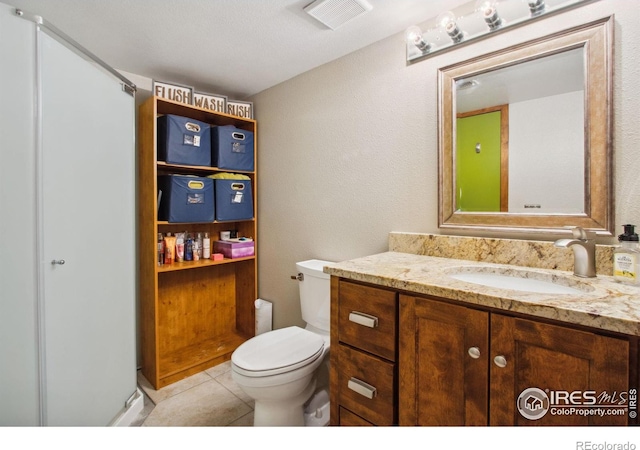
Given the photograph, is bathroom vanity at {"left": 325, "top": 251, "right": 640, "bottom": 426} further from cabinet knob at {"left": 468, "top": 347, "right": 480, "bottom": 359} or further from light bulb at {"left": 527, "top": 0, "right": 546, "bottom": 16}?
light bulb at {"left": 527, "top": 0, "right": 546, "bottom": 16}

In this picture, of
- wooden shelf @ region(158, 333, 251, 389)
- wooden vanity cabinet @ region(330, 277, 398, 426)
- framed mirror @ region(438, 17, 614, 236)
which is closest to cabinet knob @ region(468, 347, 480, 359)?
wooden vanity cabinet @ region(330, 277, 398, 426)

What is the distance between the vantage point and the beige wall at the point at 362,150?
1.10m

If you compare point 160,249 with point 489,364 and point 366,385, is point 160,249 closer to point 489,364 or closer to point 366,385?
point 366,385

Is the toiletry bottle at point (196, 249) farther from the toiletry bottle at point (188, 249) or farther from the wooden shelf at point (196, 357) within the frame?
the wooden shelf at point (196, 357)

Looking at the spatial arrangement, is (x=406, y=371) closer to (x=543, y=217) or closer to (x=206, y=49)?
(x=543, y=217)

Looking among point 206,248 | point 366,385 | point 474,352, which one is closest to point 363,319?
point 366,385

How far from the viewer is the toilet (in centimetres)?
140

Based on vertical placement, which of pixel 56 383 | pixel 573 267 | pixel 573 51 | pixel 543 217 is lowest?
pixel 56 383

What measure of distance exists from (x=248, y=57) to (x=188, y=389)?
2241mm

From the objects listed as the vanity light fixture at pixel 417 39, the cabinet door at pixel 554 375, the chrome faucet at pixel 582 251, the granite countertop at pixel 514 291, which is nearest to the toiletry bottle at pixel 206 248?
the granite countertop at pixel 514 291

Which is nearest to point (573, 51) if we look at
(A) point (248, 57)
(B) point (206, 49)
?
(A) point (248, 57)

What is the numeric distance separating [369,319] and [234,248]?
1549 mm

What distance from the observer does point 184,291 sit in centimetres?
240
